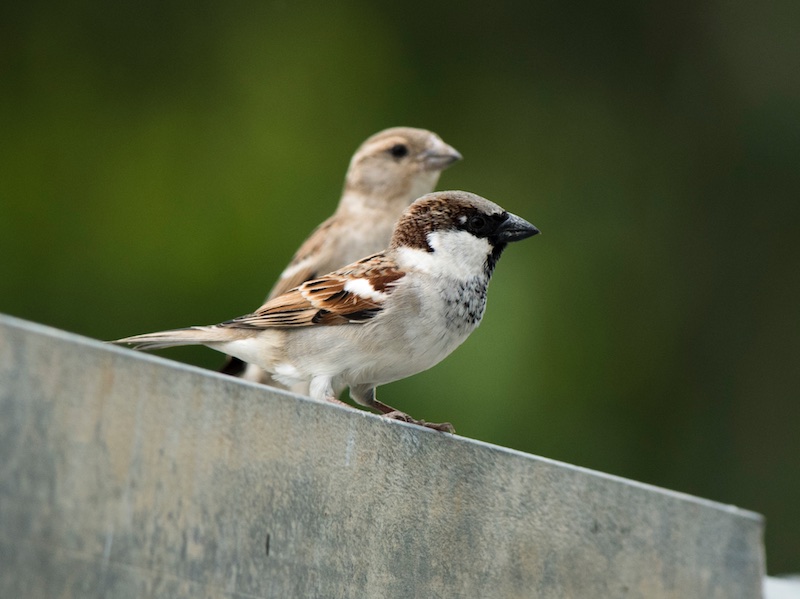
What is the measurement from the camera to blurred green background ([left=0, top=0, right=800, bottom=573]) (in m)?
4.12

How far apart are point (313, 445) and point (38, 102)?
3.09 m

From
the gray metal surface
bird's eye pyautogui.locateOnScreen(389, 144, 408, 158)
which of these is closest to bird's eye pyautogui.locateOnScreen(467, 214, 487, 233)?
the gray metal surface

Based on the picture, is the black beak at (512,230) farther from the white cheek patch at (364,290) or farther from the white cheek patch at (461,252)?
the white cheek patch at (364,290)

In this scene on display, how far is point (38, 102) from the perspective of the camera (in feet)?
13.4

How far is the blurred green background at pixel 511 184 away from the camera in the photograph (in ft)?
13.5

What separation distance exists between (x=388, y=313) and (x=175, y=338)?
0.43 metres

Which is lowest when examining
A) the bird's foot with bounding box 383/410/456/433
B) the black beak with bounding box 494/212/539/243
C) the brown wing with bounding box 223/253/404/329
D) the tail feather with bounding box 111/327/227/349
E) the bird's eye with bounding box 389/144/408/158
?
the bird's foot with bounding box 383/410/456/433

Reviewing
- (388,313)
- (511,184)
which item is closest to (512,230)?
(388,313)

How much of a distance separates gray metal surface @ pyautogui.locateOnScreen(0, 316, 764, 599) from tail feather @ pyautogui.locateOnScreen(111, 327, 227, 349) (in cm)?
82

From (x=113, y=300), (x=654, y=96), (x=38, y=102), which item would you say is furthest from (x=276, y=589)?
(x=654, y=96)

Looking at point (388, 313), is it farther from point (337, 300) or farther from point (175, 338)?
point (175, 338)

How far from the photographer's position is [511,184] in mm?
4586

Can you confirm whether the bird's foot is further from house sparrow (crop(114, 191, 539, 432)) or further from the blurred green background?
the blurred green background

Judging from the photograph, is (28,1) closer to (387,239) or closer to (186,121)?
(186,121)
